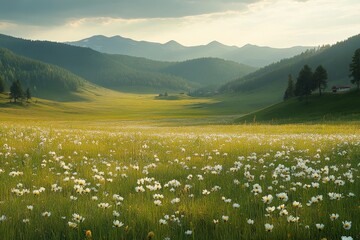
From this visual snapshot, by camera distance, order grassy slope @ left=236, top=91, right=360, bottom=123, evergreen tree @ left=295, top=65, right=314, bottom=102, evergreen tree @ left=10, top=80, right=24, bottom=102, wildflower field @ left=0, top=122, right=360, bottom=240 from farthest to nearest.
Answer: evergreen tree @ left=10, top=80, right=24, bottom=102 → evergreen tree @ left=295, top=65, right=314, bottom=102 → grassy slope @ left=236, top=91, right=360, bottom=123 → wildflower field @ left=0, top=122, right=360, bottom=240

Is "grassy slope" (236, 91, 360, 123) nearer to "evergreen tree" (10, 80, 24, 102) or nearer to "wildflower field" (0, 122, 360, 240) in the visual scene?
"wildflower field" (0, 122, 360, 240)

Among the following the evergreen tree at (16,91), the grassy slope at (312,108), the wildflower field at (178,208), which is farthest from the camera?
the evergreen tree at (16,91)

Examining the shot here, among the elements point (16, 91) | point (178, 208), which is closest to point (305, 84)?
point (178, 208)

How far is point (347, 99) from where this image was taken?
3371 inches

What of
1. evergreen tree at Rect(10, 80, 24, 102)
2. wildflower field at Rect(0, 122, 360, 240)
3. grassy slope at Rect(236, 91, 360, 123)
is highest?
evergreen tree at Rect(10, 80, 24, 102)

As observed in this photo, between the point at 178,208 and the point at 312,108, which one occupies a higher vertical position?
the point at 178,208

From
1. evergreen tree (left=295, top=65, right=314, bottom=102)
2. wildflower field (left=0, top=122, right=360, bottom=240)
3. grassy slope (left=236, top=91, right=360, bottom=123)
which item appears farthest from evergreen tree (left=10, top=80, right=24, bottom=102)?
wildflower field (left=0, top=122, right=360, bottom=240)

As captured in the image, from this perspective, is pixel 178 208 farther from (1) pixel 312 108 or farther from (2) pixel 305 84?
(2) pixel 305 84

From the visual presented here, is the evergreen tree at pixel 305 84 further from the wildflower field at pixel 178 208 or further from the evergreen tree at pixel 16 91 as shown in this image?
the evergreen tree at pixel 16 91

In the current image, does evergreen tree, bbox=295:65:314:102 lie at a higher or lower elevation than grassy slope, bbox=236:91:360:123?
higher

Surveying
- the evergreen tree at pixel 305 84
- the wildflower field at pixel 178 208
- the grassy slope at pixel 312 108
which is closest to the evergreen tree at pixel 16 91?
the grassy slope at pixel 312 108

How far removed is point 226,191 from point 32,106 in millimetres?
183112

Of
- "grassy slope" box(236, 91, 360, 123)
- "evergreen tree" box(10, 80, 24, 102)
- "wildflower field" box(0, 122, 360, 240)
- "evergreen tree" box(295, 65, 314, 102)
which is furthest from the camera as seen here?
"evergreen tree" box(10, 80, 24, 102)

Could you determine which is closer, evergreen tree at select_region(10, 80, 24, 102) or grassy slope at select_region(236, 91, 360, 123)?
grassy slope at select_region(236, 91, 360, 123)
